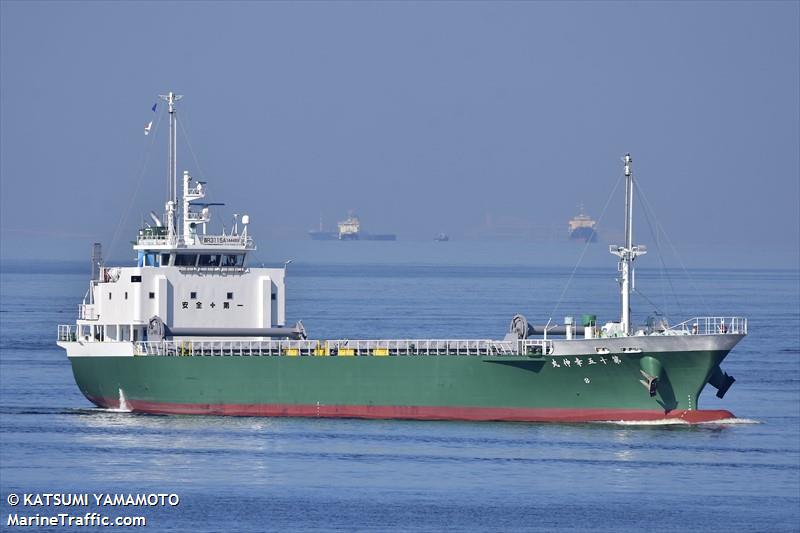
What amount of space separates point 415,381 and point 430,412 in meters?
1.18

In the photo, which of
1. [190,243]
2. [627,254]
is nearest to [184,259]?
[190,243]

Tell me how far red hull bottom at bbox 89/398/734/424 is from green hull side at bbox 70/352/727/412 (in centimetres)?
17

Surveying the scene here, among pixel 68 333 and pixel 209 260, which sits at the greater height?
pixel 209 260

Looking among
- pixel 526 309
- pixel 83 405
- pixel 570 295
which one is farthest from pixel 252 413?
pixel 570 295

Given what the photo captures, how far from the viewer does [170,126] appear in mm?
64438

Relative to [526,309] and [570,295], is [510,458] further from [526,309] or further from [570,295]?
[570,295]

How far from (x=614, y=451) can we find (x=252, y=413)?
14204 millimetres

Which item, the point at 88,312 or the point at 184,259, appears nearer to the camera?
the point at 184,259

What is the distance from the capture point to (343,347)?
59.6 m

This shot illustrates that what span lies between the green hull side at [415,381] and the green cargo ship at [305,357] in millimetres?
45

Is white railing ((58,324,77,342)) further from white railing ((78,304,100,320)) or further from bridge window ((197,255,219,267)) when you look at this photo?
bridge window ((197,255,219,267))

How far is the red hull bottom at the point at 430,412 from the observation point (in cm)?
5650

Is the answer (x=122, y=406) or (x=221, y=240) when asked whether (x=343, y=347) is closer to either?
(x=221, y=240)

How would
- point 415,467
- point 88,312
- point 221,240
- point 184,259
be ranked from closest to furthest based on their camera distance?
point 415,467 < point 184,259 < point 221,240 < point 88,312
